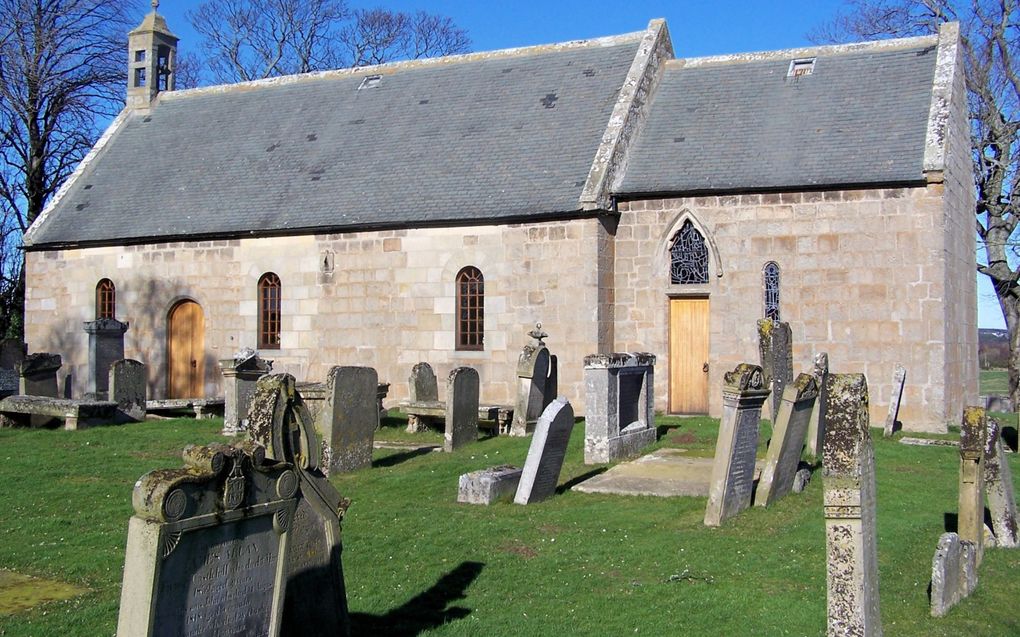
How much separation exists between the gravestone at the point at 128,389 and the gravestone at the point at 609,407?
968 centimetres

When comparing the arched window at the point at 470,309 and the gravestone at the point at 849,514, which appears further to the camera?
the arched window at the point at 470,309

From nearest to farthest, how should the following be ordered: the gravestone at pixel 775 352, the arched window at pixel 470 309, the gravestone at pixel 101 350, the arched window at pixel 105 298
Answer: the gravestone at pixel 775 352 → the gravestone at pixel 101 350 → the arched window at pixel 470 309 → the arched window at pixel 105 298

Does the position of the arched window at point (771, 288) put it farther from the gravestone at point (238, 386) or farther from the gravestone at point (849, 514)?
the gravestone at point (849, 514)

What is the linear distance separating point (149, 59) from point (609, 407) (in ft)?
73.7

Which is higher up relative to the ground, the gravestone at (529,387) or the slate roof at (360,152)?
the slate roof at (360,152)

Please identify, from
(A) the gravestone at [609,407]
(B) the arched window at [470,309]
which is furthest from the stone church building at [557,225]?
(A) the gravestone at [609,407]

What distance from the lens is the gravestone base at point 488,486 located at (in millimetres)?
11766

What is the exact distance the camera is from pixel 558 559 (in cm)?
944

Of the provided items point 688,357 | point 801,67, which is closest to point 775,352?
point 688,357

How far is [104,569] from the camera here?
8.90 meters

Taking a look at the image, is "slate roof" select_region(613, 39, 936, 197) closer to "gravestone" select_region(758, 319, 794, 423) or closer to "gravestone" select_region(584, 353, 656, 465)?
"gravestone" select_region(758, 319, 794, 423)

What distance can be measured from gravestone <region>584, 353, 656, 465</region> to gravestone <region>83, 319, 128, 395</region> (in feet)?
37.7

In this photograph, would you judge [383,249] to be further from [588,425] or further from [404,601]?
[404,601]

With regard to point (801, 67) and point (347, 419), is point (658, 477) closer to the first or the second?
point (347, 419)
